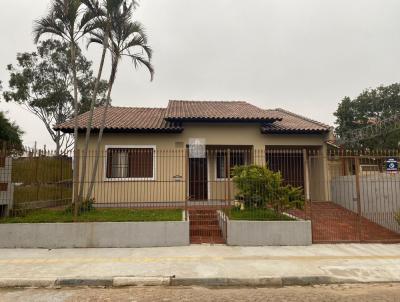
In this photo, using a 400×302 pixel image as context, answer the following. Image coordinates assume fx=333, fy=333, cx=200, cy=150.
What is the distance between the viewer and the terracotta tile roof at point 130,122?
12781mm

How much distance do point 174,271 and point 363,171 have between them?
727 cm

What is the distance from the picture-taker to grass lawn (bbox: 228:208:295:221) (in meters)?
9.13

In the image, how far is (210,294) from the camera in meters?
5.39

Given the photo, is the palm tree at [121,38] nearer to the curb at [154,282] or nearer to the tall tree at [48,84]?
the curb at [154,282]

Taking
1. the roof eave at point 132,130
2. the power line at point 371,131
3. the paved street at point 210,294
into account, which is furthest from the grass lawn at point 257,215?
the power line at point 371,131

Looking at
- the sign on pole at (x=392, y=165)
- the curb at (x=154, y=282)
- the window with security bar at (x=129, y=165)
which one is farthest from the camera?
the window with security bar at (x=129, y=165)

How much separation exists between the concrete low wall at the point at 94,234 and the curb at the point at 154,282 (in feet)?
8.70

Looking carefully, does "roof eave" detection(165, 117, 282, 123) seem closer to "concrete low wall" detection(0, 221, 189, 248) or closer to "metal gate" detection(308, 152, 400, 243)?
"metal gate" detection(308, 152, 400, 243)

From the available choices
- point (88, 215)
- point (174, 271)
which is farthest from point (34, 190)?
point (174, 271)

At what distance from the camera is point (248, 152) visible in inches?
545

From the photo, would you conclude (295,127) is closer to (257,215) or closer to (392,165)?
(392,165)

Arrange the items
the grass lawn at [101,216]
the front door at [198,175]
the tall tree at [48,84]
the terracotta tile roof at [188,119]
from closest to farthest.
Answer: the grass lawn at [101,216] → the terracotta tile roof at [188,119] → the front door at [198,175] → the tall tree at [48,84]

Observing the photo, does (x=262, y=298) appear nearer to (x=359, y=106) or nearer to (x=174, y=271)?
(x=174, y=271)

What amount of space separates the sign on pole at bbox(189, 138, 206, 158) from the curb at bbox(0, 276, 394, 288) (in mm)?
7676
